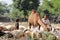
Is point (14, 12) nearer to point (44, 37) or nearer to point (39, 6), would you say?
point (39, 6)

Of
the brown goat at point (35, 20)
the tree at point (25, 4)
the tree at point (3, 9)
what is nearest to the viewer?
the brown goat at point (35, 20)

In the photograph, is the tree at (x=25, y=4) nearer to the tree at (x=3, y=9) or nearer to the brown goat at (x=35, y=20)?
the tree at (x=3, y=9)

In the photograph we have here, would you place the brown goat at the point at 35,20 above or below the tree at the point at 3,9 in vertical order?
above

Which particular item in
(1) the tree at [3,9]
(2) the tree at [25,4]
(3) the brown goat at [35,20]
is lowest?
(1) the tree at [3,9]

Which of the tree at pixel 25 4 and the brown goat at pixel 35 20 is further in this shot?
the tree at pixel 25 4

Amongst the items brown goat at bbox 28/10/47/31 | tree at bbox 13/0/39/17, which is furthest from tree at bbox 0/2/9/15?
brown goat at bbox 28/10/47/31

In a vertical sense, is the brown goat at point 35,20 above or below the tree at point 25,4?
above

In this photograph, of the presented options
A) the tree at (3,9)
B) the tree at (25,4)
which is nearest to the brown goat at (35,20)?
the tree at (25,4)

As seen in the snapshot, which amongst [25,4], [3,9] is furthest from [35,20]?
[3,9]

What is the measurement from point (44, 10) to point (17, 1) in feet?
21.0

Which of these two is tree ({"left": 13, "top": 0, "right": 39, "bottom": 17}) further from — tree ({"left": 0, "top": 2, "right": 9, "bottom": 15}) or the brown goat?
the brown goat

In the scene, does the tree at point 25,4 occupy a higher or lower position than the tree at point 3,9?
higher

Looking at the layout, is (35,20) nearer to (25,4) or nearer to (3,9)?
(25,4)

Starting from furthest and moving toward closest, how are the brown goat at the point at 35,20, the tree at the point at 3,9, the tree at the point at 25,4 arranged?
the tree at the point at 3,9 < the tree at the point at 25,4 < the brown goat at the point at 35,20
